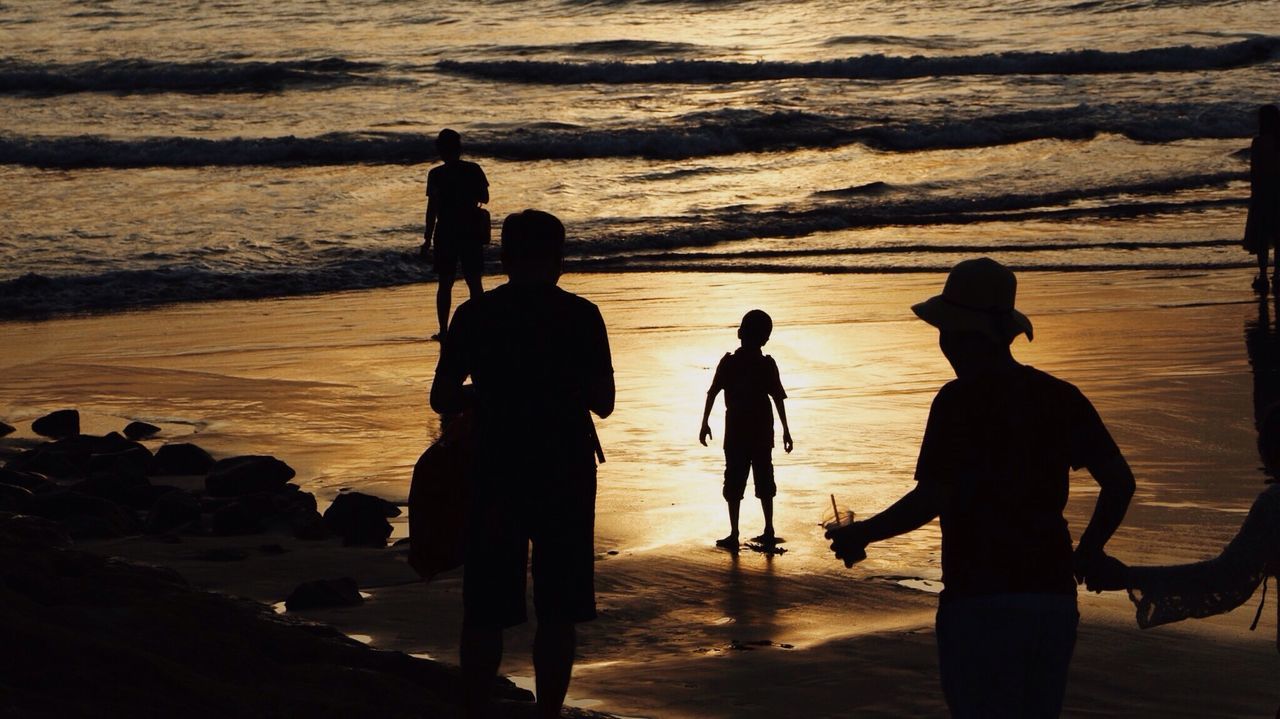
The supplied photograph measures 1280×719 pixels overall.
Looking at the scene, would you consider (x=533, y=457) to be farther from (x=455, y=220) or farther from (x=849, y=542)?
(x=455, y=220)

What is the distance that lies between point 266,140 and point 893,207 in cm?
1282

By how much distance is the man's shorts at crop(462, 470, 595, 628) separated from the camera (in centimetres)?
452

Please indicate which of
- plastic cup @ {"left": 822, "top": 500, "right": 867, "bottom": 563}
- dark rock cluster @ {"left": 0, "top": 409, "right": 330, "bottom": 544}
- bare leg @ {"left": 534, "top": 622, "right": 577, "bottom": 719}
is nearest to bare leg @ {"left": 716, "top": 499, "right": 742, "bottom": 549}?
dark rock cluster @ {"left": 0, "top": 409, "right": 330, "bottom": 544}

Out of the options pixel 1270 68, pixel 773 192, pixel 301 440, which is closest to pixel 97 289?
pixel 301 440

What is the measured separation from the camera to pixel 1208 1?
48.8 m

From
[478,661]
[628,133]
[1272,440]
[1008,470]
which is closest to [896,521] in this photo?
[1008,470]

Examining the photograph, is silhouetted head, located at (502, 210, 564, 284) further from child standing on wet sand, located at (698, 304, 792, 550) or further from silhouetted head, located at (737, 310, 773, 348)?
silhouetted head, located at (737, 310, 773, 348)

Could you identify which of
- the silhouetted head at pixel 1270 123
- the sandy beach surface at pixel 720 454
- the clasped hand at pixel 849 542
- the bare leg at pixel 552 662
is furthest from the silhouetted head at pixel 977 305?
the silhouetted head at pixel 1270 123

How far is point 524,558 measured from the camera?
4586mm

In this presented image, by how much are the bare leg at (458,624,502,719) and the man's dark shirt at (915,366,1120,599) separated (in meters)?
1.59

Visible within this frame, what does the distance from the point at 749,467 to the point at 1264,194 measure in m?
9.35

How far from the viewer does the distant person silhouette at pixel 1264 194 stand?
49.1 ft

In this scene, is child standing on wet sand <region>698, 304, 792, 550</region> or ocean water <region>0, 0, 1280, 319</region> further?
ocean water <region>0, 0, 1280, 319</region>

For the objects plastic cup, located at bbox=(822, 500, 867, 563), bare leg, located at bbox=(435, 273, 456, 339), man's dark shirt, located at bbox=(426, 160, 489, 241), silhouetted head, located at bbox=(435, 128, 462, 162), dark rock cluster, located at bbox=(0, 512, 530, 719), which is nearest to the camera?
plastic cup, located at bbox=(822, 500, 867, 563)
